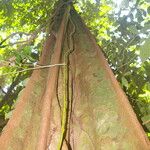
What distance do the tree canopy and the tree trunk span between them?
7.9 inches

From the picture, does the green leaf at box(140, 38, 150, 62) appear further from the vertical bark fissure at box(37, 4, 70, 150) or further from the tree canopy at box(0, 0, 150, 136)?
the vertical bark fissure at box(37, 4, 70, 150)

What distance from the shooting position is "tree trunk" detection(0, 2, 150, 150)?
1168 mm

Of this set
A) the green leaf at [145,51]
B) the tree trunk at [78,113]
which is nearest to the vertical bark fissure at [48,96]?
the tree trunk at [78,113]

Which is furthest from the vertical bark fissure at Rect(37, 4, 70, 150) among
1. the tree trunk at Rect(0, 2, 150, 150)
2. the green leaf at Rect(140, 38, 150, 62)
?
the green leaf at Rect(140, 38, 150, 62)

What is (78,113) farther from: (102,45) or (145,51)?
(102,45)

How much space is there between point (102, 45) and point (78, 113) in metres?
2.33

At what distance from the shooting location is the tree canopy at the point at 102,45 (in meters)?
1.87

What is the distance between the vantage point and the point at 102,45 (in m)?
3.67

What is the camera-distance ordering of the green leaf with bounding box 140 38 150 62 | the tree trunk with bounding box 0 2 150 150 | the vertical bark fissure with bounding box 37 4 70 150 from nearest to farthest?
the vertical bark fissure with bounding box 37 4 70 150 → the tree trunk with bounding box 0 2 150 150 → the green leaf with bounding box 140 38 150 62

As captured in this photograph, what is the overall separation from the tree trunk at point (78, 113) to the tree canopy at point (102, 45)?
201 millimetres

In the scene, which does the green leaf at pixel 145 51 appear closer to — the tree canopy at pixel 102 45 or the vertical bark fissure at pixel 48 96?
the tree canopy at pixel 102 45

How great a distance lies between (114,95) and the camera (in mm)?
1409

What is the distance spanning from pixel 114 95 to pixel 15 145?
52 cm

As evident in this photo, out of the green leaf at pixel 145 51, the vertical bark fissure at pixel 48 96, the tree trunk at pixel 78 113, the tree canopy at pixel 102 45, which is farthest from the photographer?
the tree canopy at pixel 102 45
